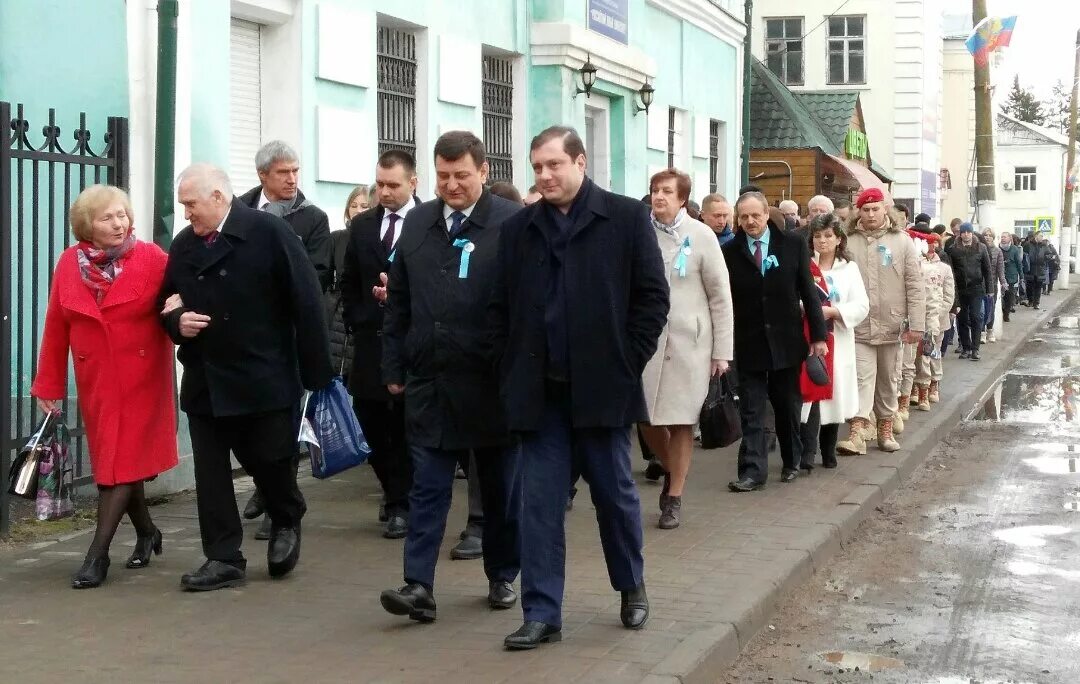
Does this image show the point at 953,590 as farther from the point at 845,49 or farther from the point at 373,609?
the point at 845,49

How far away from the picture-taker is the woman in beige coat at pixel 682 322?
8.34m

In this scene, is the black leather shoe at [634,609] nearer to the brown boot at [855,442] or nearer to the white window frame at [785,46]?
the brown boot at [855,442]

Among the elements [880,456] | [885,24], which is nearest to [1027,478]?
[880,456]

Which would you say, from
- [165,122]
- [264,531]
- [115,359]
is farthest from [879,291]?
[115,359]

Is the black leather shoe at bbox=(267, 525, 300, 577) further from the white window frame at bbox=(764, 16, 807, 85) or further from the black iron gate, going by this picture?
the white window frame at bbox=(764, 16, 807, 85)

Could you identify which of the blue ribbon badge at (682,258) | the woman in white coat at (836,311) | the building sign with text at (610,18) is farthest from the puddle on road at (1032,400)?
the blue ribbon badge at (682,258)

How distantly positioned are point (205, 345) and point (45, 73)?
367 centimetres

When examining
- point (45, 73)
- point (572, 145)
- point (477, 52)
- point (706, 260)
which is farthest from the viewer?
point (477, 52)

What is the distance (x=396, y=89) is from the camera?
13.8 meters

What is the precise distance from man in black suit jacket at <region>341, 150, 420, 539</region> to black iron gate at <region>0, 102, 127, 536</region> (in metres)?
1.66

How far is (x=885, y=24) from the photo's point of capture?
4050 centimetres

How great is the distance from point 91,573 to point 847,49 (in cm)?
3676

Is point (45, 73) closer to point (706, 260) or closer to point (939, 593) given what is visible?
point (706, 260)

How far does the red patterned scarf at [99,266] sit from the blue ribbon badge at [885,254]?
Answer: 637cm
